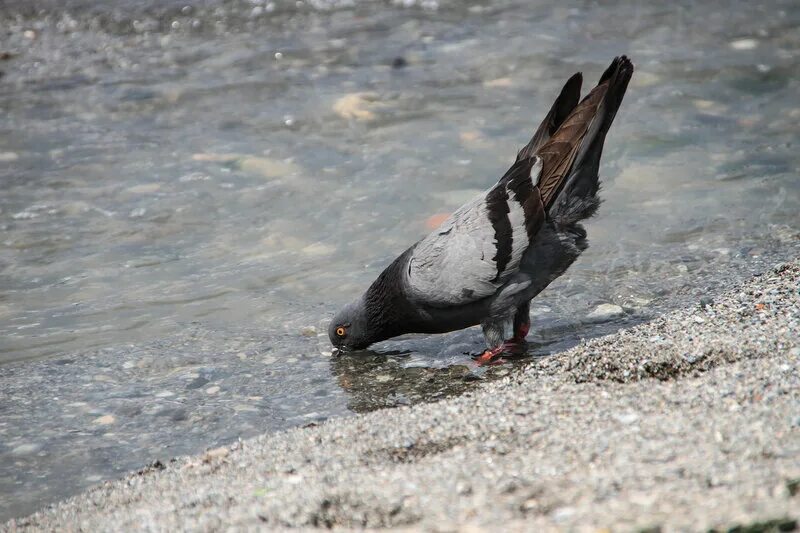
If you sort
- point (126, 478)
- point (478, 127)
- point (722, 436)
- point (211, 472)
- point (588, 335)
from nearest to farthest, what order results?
1. point (722, 436)
2. point (211, 472)
3. point (126, 478)
4. point (588, 335)
5. point (478, 127)

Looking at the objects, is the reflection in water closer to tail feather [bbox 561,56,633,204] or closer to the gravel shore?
the gravel shore

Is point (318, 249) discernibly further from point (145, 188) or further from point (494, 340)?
point (494, 340)

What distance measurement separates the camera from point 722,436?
12.3ft

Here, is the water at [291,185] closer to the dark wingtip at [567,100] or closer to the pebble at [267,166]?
the pebble at [267,166]

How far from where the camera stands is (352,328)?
6500 mm

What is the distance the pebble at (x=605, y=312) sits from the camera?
22.3 feet

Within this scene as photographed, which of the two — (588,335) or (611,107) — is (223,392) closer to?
(588,335)

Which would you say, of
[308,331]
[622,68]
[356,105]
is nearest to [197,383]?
[308,331]

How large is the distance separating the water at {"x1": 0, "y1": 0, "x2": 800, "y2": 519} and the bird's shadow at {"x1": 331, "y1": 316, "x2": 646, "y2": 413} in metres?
0.02

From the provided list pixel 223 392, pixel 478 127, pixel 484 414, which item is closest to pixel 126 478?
pixel 223 392

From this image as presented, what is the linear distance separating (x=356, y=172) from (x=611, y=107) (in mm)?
3964

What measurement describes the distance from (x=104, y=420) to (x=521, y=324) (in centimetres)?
281

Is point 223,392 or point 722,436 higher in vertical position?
point 722,436

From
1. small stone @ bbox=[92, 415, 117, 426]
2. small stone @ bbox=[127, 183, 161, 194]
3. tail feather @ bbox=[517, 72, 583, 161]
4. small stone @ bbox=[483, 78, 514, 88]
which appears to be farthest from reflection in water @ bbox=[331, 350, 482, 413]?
small stone @ bbox=[483, 78, 514, 88]
